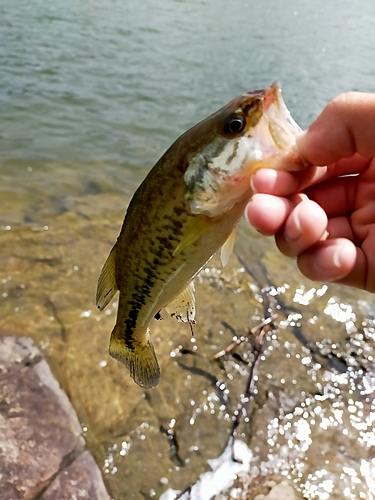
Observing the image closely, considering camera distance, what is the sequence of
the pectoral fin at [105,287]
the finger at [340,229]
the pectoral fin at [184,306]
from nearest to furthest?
1. the finger at [340,229]
2. the pectoral fin at [105,287]
3. the pectoral fin at [184,306]

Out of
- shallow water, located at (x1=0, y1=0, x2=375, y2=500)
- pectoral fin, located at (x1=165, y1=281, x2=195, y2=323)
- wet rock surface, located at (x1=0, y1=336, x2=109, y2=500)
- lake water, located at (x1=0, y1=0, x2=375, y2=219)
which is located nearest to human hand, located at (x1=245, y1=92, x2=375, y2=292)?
pectoral fin, located at (x1=165, y1=281, x2=195, y2=323)

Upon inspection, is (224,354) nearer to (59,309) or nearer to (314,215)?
(59,309)

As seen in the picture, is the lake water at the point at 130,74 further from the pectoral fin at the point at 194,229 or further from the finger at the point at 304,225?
the finger at the point at 304,225

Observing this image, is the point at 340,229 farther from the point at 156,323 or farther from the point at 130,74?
the point at 130,74

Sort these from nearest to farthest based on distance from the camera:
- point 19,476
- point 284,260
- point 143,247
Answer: point 143,247
point 19,476
point 284,260

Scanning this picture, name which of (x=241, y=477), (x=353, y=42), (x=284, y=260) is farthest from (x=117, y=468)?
(x=353, y=42)

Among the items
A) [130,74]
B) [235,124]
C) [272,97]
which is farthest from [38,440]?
[130,74]

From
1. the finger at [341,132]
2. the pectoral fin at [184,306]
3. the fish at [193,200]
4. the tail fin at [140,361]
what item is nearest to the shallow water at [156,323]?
the tail fin at [140,361]
